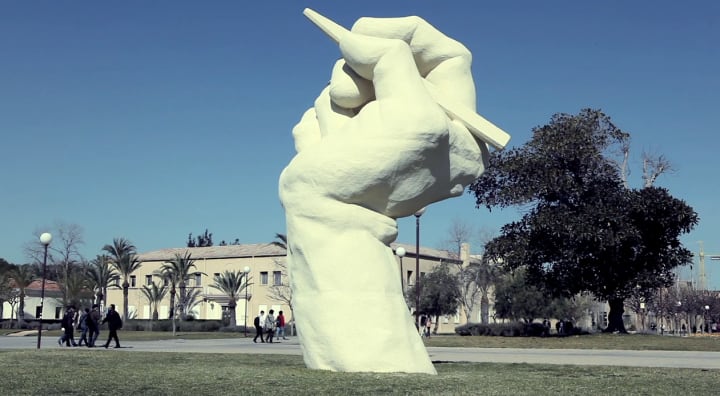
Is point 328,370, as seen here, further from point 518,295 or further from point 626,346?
point 518,295

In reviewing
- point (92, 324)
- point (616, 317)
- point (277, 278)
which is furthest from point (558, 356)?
point (277, 278)

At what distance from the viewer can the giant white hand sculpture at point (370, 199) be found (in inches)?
449

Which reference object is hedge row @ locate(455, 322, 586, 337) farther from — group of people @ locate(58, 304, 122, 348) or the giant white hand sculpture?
the giant white hand sculpture

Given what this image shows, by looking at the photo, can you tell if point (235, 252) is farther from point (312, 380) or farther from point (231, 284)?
point (312, 380)

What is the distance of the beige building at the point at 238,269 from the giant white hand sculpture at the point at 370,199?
48.4 m

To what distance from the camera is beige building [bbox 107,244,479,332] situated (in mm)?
63531

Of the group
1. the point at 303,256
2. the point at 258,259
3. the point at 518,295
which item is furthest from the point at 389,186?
the point at 258,259

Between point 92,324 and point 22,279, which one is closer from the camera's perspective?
point 92,324

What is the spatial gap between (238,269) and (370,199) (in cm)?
5482

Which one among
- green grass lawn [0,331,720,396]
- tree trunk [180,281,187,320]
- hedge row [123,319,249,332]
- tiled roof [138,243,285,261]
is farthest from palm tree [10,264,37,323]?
green grass lawn [0,331,720,396]

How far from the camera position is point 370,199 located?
11930 mm

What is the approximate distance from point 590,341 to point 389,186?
71.3ft

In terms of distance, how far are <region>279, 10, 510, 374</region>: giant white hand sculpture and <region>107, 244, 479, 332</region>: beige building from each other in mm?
48417

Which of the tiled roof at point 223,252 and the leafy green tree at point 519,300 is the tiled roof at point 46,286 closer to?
the tiled roof at point 223,252
